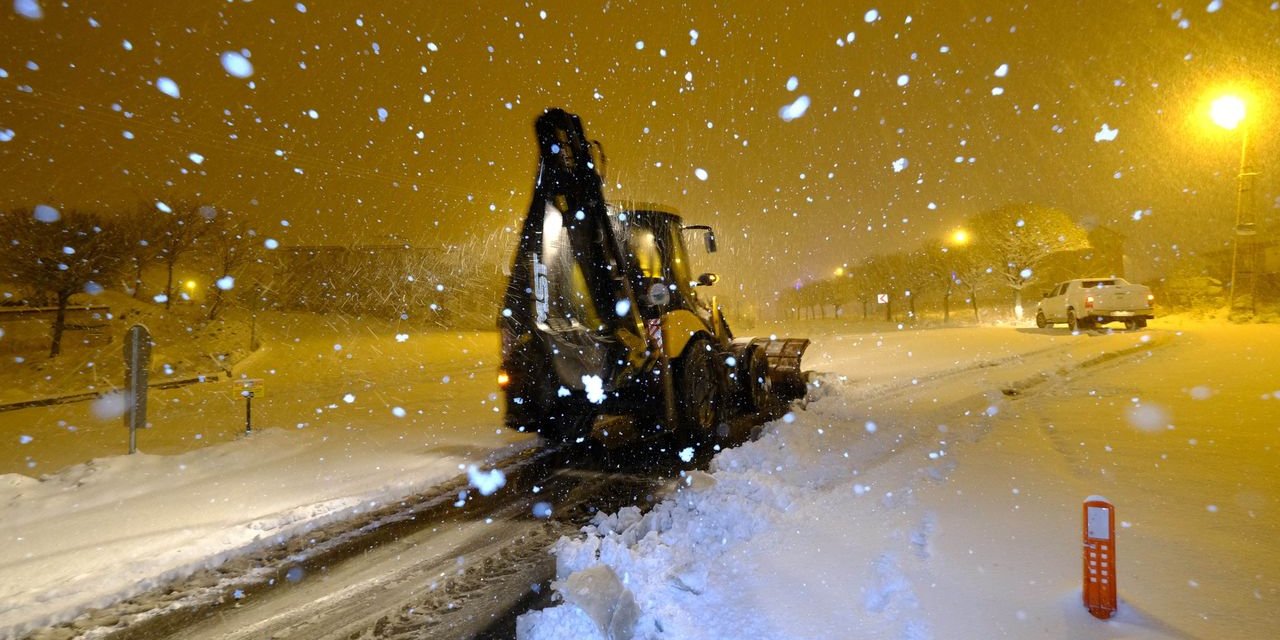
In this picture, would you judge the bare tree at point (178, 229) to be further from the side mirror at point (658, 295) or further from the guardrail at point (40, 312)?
the side mirror at point (658, 295)

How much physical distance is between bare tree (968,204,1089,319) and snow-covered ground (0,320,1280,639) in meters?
33.2

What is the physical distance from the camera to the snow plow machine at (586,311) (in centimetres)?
725

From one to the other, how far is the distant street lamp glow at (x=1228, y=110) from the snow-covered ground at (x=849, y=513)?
1248 centimetres

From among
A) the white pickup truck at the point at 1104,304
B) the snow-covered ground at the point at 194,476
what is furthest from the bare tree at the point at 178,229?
the white pickup truck at the point at 1104,304

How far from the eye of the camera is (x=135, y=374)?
327 inches

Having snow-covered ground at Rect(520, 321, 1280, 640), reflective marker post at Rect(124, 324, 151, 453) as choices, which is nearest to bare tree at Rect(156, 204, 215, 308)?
reflective marker post at Rect(124, 324, 151, 453)

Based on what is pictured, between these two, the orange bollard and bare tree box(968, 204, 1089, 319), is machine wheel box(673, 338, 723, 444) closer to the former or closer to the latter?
the orange bollard

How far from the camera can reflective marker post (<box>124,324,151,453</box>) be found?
8.26 metres

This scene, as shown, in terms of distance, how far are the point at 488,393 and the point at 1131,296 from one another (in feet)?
70.9

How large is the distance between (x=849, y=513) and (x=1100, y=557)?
1970mm

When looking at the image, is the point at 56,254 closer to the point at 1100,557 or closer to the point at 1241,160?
the point at 1100,557

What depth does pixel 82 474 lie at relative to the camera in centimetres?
746

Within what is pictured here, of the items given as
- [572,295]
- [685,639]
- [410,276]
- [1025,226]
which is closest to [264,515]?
[572,295]

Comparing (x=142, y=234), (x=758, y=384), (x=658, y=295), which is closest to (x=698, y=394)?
(x=658, y=295)
